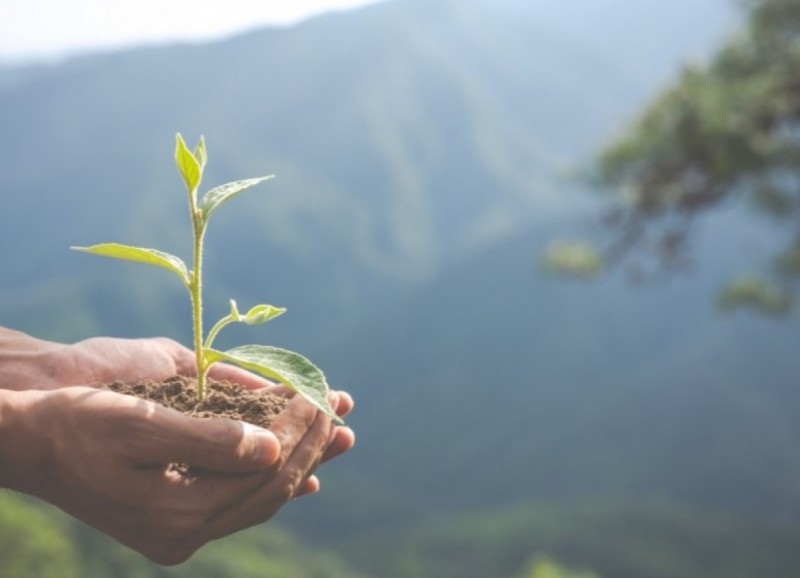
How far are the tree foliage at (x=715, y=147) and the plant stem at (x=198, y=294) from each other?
5221mm

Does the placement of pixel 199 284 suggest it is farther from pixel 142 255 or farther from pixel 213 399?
pixel 213 399

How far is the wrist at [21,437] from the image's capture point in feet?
5.27

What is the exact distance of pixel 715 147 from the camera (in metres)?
6.64

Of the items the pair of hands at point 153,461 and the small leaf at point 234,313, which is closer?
the pair of hands at point 153,461

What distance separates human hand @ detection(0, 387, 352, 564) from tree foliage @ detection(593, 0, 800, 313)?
17.6 ft

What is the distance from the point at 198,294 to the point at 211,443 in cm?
39

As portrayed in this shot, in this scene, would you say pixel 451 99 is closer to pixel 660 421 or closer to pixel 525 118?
pixel 525 118

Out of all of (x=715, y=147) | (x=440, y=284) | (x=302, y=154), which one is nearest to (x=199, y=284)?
(x=715, y=147)

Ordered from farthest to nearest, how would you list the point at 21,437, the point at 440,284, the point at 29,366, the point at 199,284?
the point at 440,284
the point at 29,366
the point at 199,284
the point at 21,437

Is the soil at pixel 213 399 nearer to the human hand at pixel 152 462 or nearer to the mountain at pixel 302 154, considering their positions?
the human hand at pixel 152 462

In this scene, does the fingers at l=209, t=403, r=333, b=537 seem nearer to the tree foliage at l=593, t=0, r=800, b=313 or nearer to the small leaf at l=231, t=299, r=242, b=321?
the small leaf at l=231, t=299, r=242, b=321

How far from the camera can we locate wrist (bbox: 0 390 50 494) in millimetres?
1607

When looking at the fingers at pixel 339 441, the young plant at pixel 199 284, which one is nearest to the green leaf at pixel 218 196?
the young plant at pixel 199 284

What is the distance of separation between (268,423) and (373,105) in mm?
125035
